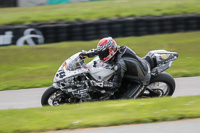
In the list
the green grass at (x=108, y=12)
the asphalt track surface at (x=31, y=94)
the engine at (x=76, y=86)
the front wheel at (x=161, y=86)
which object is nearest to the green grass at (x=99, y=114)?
the engine at (x=76, y=86)

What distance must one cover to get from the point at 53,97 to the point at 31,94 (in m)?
1.67

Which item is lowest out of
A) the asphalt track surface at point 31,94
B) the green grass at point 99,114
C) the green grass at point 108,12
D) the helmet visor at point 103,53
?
the asphalt track surface at point 31,94

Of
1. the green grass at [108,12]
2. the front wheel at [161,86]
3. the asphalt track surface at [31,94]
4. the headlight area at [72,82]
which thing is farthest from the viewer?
the green grass at [108,12]

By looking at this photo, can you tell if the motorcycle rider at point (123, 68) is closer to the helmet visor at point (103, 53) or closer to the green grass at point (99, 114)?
the helmet visor at point (103, 53)

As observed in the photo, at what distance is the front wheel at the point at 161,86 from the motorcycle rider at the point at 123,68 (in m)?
0.21

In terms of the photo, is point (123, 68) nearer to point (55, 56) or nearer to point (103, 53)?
point (103, 53)

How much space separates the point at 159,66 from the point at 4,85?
4.18 meters

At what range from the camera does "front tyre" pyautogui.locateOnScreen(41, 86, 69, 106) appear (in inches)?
247

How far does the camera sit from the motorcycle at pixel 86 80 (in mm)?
6273

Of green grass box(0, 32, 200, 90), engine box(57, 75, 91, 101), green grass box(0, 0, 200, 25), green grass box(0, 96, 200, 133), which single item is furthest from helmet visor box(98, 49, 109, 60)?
green grass box(0, 0, 200, 25)

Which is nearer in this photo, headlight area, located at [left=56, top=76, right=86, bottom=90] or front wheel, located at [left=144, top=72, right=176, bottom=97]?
headlight area, located at [left=56, top=76, right=86, bottom=90]

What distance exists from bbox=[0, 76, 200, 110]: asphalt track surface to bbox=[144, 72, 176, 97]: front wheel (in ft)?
1.86

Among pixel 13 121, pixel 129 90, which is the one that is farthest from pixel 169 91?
pixel 13 121

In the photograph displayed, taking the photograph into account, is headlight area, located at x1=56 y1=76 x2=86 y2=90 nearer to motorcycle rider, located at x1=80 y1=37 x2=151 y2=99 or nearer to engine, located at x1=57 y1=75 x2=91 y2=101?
engine, located at x1=57 y1=75 x2=91 y2=101
